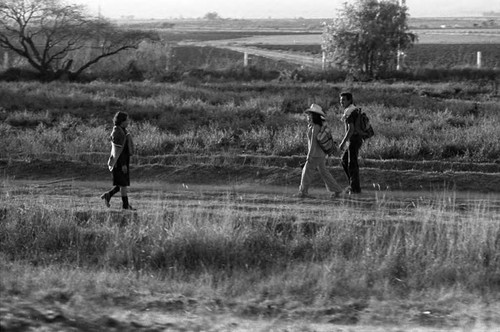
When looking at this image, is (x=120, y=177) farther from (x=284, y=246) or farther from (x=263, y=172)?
(x=263, y=172)

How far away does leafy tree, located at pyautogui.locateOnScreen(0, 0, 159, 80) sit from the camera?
42.1m

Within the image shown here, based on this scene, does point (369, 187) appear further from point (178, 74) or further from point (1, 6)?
point (1, 6)

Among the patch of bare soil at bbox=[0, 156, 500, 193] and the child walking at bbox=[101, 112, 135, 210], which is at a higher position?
the child walking at bbox=[101, 112, 135, 210]

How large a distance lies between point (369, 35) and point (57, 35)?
1633 centimetres

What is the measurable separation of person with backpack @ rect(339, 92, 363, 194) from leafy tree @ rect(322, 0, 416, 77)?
28.4 metres

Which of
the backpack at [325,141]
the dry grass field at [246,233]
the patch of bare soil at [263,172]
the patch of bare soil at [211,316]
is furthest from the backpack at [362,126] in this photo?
the patch of bare soil at [211,316]

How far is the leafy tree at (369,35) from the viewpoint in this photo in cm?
4175

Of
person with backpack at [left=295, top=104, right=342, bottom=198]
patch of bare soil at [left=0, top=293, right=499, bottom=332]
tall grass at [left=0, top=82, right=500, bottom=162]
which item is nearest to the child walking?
person with backpack at [left=295, top=104, right=342, bottom=198]

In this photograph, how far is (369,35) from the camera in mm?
41344

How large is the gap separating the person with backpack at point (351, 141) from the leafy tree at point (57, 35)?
29384 mm

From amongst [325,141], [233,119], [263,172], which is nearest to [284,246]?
[325,141]

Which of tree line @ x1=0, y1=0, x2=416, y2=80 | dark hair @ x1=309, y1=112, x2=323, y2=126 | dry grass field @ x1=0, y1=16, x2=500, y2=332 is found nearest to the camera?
dry grass field @ x1=0, y1=16, x2=500, y2=332

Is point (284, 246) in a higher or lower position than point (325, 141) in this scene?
lower

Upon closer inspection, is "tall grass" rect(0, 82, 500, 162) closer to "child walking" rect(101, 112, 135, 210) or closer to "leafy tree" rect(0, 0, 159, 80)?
"child walking" rect(101, 112, 135, 210)
